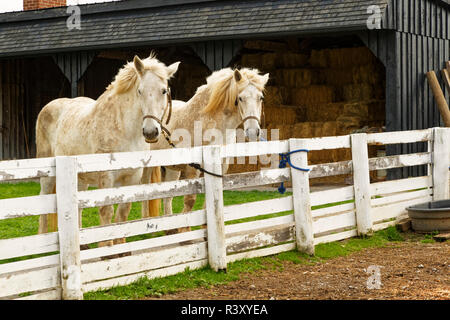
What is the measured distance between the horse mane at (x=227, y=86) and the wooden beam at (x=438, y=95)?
6.83 m

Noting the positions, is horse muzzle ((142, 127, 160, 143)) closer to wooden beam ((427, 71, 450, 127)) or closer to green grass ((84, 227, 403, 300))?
green grass ((84, 227, 403, 300))

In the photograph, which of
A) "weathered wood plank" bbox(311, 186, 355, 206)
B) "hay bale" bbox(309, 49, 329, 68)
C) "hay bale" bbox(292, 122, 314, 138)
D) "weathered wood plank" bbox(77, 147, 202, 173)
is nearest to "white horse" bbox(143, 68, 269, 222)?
"weathered wood plank" bbox(311, 186, 355, 206)

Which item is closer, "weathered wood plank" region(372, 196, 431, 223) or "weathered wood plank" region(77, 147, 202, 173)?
"weathered wood plank" region(77, 147, 202, 173)

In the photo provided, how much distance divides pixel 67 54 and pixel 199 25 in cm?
385

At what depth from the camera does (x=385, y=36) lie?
1272 cm

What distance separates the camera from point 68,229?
5.45m

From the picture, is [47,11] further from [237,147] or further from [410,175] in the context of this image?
[237,147]

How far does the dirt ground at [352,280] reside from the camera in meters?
5.81

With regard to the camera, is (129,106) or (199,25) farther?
(199,25)

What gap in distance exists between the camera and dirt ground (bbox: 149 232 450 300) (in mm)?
5810

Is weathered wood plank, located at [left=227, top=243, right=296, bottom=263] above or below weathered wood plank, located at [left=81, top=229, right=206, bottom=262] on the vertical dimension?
below

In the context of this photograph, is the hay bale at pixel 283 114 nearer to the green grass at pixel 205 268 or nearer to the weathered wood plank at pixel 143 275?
the green grass at pixel 205 268

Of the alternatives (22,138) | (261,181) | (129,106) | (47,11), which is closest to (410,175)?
(261,181)

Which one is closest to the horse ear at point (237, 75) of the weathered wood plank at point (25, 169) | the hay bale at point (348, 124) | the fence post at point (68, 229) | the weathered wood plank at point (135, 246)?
the weathered wood plank at point (135, 246)
